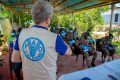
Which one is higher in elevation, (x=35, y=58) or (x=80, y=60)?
(x=35, y=58)

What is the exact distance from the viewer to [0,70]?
21.9 feet

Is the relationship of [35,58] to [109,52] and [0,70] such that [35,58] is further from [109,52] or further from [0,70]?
[109,52]

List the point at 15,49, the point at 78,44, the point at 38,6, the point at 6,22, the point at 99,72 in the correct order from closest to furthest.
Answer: the point at 38,6, the point at 15,49, the point at 99,72, the point at 78,44, the point at 6,22

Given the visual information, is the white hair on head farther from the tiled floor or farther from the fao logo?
the tiled floor

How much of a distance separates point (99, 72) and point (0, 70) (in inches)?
192

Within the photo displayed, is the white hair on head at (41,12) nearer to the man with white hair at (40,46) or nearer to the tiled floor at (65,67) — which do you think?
the man with white hair at (40,46)

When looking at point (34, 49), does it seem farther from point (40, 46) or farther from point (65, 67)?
point (65, 67)

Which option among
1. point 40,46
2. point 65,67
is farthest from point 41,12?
point 65,67

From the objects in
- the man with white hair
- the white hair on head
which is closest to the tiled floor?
the man with white hair

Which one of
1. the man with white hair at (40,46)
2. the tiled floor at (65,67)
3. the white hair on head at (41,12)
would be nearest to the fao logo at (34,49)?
the man with white hair at (40,46)

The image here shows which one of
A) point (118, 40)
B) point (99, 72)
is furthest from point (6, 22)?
point (99, 72)

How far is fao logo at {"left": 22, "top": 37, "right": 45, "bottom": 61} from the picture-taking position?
1842 mm

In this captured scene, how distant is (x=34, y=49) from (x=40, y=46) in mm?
58

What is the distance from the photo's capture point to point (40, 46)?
1843mm
